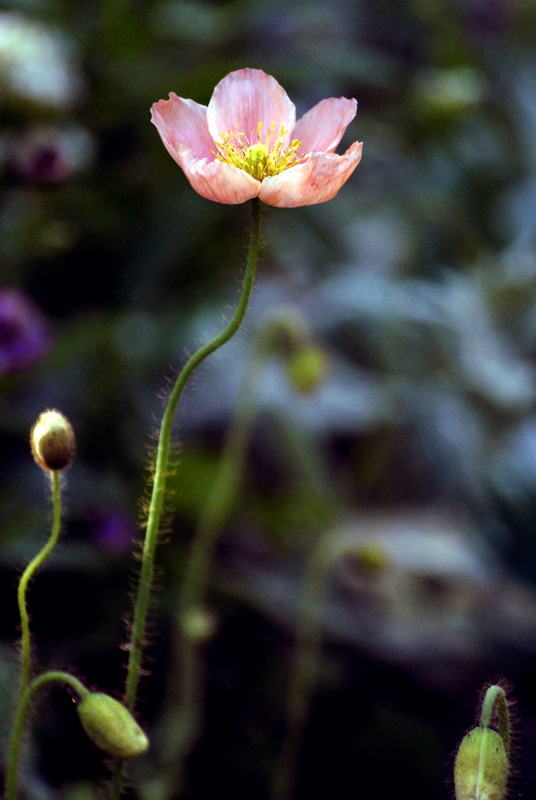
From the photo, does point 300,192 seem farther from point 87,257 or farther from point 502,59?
point 502,59

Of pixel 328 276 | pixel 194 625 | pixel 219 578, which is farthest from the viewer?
pixel 328 276

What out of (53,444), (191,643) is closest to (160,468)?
(53,444)

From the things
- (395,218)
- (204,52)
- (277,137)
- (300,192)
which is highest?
(204,52)

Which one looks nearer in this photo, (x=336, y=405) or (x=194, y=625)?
(x=194, y=625)

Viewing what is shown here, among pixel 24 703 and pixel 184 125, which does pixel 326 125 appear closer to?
pixel 184 125

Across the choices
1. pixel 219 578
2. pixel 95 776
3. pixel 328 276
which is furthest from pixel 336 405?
pixel 95 776

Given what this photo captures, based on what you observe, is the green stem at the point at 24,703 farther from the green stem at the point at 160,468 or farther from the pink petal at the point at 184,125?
the pink petal at the point at 184,125
